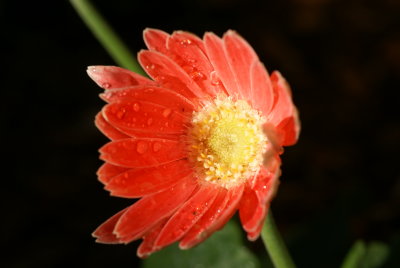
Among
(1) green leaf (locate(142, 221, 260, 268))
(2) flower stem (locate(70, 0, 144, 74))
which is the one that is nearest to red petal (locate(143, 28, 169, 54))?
(2) flower stem (locate(70, 0, 144, 74))

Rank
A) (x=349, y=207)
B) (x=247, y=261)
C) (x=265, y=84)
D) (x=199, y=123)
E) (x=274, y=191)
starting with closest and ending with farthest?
1. (x=274, y=191)
2. (x=265, y=84)
3. (x=199, y=123)
4. (x=247, y=261)
5. (x=349, y=207)

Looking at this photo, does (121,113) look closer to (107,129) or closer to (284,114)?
(107,129)

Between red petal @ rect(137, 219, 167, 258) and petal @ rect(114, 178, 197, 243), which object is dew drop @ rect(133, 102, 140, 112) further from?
red petal @ rect(137, 219, 167, 258)

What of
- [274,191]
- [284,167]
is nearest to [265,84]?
[274,191]

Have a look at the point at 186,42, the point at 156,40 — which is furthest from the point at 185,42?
the point at 156,40

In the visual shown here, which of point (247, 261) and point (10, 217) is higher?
point (10, 217)

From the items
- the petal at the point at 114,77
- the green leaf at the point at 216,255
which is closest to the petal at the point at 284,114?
the petal at the point at 114,77

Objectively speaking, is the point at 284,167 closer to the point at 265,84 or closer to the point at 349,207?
the point at 349,207
